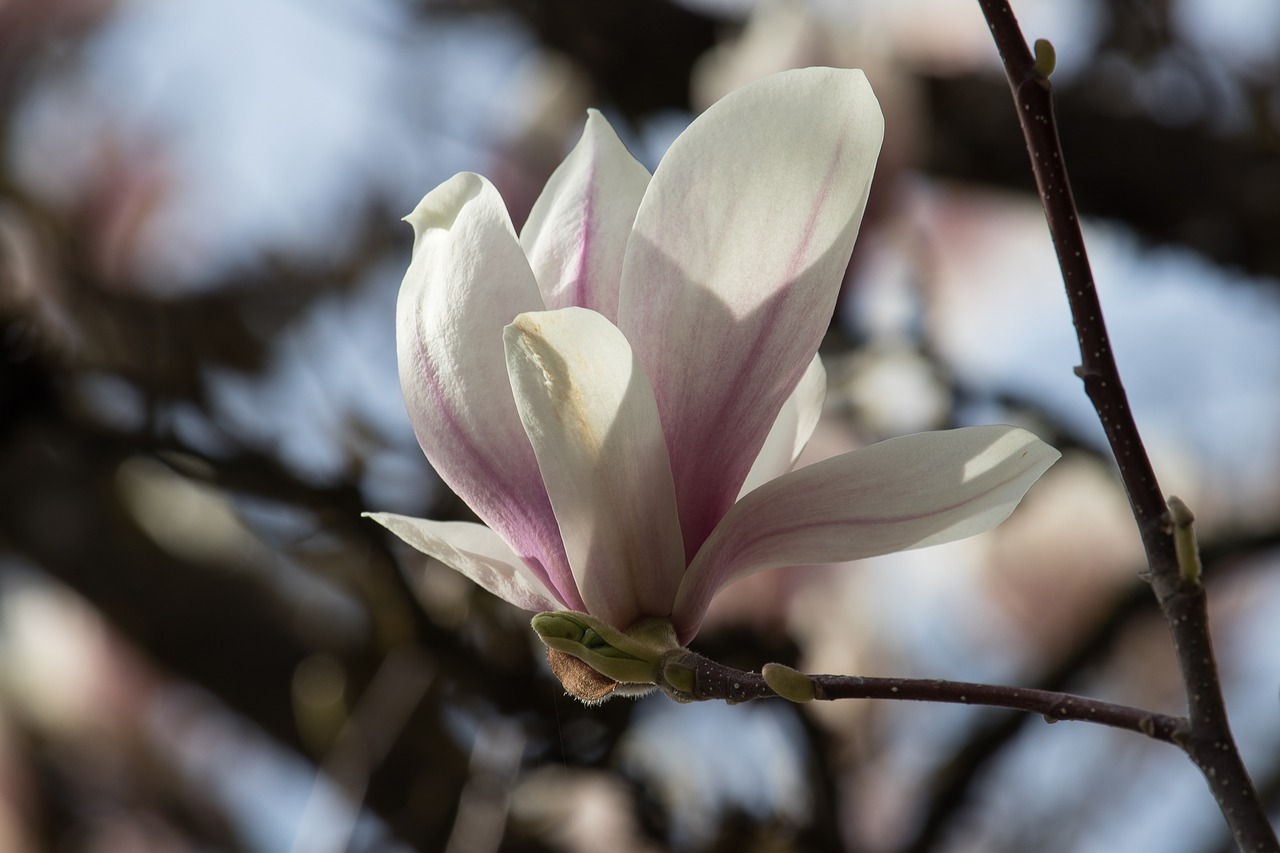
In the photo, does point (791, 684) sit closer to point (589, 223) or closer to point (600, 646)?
point (600, 646)

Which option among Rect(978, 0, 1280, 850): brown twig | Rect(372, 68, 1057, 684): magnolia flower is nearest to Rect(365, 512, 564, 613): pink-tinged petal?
Rect(372, 68, 1057, 684): magnolia flower

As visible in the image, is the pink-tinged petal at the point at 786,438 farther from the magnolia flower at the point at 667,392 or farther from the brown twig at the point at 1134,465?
the brown twig at the point at 1134,465

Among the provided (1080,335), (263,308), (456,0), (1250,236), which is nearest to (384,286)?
(263,308)

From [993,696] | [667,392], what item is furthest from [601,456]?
[993,696]

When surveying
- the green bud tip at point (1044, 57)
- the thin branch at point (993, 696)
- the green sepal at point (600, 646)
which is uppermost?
the green bud tip at point (1044, 57)

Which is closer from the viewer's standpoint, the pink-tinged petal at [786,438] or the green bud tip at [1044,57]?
the green bud tip at [1044,57]

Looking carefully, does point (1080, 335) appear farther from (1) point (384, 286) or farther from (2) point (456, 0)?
(2) point (456, 0)

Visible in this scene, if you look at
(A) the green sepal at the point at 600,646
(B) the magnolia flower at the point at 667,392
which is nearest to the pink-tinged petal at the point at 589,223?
(B) the magnolia flower at the point at 667,392
